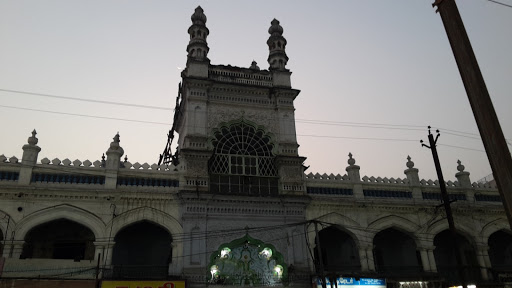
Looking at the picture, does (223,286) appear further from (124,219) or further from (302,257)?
(124,219)

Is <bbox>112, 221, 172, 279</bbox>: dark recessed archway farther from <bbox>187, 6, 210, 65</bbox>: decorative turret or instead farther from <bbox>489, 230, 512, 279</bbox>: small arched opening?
<bbox>489, 230, 512, 279</bbox>: small arched opening

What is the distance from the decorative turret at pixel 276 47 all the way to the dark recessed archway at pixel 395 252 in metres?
11.9

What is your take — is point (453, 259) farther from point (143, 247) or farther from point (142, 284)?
point (142, 284)

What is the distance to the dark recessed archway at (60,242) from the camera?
1923 centimetres

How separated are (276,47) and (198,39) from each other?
493 cm

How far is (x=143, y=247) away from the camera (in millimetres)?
21344

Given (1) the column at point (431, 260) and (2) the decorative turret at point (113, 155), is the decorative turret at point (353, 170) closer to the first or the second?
(1) the column at point (431, 260)

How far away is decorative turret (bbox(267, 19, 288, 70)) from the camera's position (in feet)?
81.8

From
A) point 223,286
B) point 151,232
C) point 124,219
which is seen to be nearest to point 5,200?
point 124,219

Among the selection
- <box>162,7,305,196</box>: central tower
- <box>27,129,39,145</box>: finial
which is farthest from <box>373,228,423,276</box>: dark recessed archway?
<box>27,129,39,145</box>: finial

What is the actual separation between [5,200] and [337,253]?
17.5 m

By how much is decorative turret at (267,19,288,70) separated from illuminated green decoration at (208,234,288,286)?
1084 cm

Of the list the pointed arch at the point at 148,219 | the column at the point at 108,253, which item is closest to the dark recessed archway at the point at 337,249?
the pointed arch at the point at 148,219

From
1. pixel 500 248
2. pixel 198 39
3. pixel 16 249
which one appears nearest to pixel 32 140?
pixel 16 249
